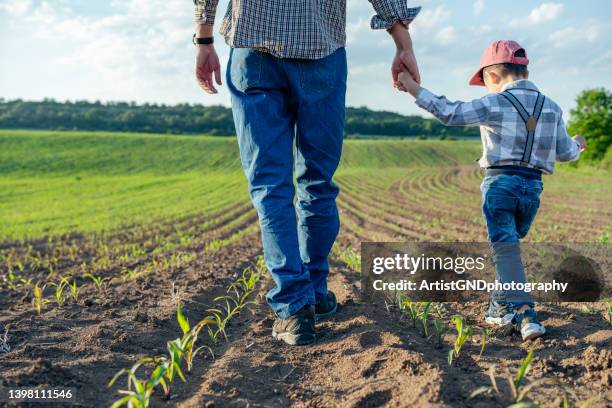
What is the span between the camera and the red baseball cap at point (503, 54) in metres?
A: 3.51

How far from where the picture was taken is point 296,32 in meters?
3.11

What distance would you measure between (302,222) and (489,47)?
63.0 inches

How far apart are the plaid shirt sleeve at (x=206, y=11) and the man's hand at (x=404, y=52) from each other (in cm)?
105

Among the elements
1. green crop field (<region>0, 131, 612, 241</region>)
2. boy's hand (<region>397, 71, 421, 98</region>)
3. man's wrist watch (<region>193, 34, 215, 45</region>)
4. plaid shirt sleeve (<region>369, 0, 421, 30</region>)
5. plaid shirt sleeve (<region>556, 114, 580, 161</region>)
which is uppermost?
plaid shirt sleeve (<region>369, 0, 421, 30</region>)

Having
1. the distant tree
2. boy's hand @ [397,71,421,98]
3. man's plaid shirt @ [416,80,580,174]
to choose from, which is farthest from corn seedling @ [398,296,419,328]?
the distant tree

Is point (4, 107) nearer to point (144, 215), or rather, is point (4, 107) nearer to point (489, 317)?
point (144, 215)

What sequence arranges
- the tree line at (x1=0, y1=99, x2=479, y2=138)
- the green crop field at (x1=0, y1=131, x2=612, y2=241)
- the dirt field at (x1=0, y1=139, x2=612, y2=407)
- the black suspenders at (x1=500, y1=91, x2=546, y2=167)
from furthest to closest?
1. the tree line at (x1=0, y1=99, x2=479, y2=138)
2. the green crop field at (x1=0, y1=131, x2=612, y2=241)
3. the black suspenders at (x1=500, y1=91, x2=546, y2=167)
4. the dirt field at (x1=0, y1=139, x2=612, y2=407)

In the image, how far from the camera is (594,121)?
50.9 m

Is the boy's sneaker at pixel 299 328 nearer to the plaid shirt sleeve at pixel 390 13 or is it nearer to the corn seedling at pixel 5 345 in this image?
the corn seedling at pixel 5 345

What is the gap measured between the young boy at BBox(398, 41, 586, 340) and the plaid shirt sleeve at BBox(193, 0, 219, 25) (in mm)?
1164

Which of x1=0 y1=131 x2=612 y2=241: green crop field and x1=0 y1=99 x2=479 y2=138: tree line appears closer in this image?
x1=0 y1=131 x2=612 y2=241: green crop field

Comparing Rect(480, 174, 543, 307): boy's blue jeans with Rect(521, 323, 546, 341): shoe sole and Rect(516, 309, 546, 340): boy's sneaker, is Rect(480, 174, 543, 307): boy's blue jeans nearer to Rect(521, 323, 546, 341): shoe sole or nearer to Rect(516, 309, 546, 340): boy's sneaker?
Rect(516, 309, 546, 340): boy's sneaker

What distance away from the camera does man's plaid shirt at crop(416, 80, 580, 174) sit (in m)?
3.39

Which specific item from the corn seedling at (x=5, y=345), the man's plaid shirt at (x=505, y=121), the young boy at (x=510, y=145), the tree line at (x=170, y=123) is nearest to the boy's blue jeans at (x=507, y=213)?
the young boy at (x=510, y=145)
